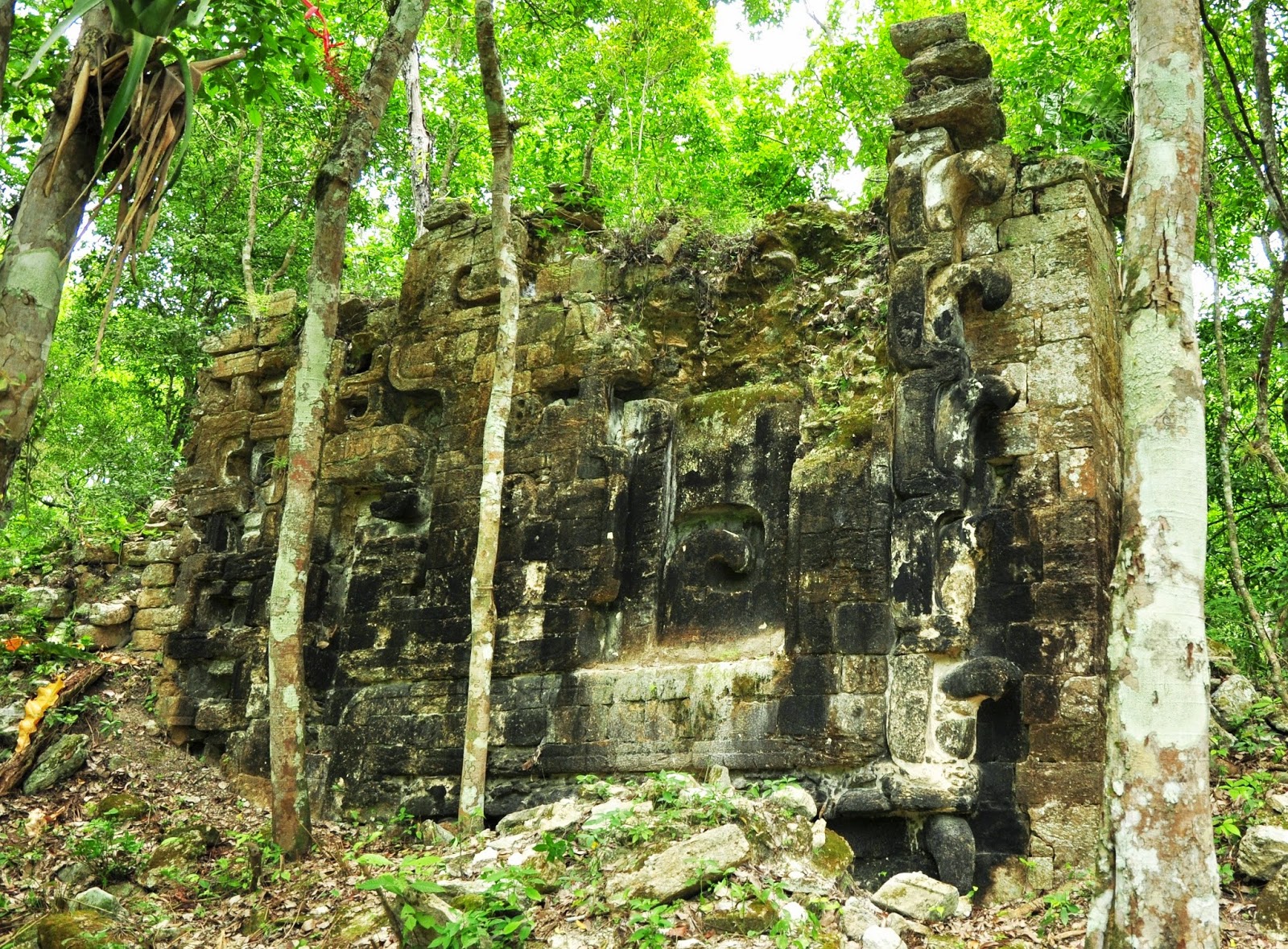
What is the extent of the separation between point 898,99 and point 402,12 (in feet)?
28.1

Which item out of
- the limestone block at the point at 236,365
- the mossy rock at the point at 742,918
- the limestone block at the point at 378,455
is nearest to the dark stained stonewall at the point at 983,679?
the mossy rock at the point at 742,918

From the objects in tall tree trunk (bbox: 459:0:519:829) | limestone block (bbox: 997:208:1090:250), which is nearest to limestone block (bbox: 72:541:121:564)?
tall tree trunk (bbox: 459:0:519:829)

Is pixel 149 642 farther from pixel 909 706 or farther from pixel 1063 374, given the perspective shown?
pixel 1063 374

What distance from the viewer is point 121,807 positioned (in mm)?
9117

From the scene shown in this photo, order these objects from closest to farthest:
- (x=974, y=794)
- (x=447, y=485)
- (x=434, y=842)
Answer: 1. (x=974, y=794)
2. (x=434, y=842)
3. (x=447, y=485)

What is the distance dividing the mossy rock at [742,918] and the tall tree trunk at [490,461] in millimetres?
3310

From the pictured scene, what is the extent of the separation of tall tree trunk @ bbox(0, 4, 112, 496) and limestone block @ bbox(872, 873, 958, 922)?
461 cm

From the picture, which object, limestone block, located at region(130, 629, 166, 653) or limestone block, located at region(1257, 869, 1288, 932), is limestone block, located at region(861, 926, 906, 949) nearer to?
limestone block, located at region(1257, 869, 1288, 932)

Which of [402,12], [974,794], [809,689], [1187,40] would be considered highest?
[402,12]

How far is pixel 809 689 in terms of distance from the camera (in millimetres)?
7332

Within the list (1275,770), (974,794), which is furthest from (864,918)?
(1275,770)

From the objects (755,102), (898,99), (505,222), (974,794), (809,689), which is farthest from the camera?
(755,102)

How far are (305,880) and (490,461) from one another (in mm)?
3034

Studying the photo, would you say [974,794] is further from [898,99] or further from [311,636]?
[898,99]
